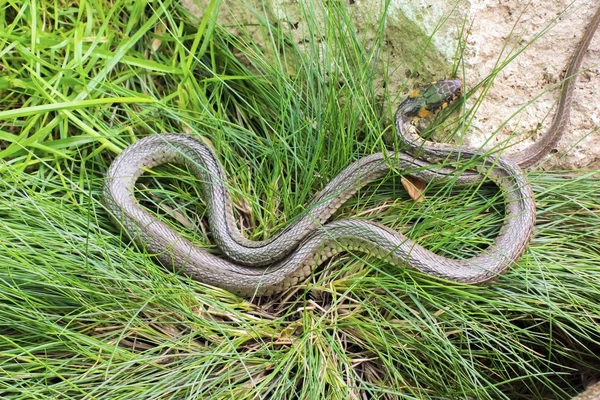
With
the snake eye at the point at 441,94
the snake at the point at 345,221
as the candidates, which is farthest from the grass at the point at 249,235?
the snake eye at the point at 441,94

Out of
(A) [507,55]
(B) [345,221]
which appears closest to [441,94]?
(A) [507,55]

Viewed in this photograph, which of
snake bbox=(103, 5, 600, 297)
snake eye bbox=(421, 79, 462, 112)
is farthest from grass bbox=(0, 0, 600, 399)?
snake eye bbox=(421, 79, 462, 112)

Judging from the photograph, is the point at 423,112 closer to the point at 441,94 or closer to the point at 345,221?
→ the point at 441,94

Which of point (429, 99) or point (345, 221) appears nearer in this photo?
point (345, 221)

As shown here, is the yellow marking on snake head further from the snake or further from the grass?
the grass

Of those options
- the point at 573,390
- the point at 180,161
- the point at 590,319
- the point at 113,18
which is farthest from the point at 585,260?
the point at 113,18

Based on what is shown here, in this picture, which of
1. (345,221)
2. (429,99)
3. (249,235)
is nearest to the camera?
(345,221)
